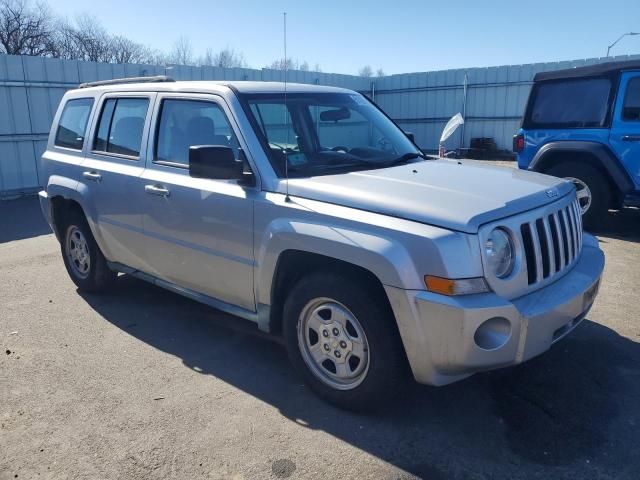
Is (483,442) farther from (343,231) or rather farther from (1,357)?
(1,357)

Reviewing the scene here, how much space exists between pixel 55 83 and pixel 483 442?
13.0 meters

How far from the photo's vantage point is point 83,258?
215 inches

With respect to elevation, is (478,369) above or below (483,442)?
above

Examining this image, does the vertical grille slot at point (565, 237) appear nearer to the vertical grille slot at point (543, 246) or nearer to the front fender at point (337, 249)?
the vertical grille slot at point (543, 246)

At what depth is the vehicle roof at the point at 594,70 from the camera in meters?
7.33

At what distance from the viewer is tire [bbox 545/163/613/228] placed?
25.0ft

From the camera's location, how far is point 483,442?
3.01m

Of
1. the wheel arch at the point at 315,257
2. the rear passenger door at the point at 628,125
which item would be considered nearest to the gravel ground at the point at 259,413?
the wheel arch at the point at 315,257

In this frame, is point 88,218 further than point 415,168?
Yes

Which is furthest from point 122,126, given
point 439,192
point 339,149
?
→ point 439,192

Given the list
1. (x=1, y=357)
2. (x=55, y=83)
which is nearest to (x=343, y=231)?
(x=1, y=357)

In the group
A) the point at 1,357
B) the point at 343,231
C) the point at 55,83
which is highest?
the point at 55,83

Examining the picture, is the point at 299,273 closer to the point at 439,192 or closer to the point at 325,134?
the point at 439,192

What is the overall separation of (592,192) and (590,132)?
84 centimetres
